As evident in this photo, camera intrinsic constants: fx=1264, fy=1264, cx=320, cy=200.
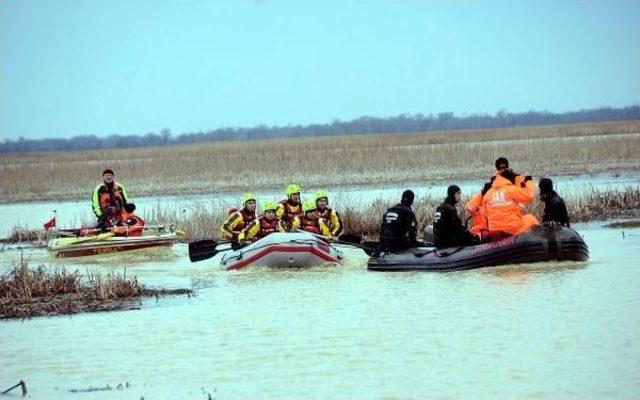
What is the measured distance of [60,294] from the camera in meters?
16.6

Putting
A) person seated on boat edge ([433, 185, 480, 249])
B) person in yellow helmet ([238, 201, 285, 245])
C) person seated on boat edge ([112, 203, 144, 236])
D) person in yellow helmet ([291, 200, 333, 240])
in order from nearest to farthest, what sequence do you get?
person seated on boat edge ([433, 185, 480, 249]), person in yellow helmet ([238, 201, 285, 245]), person in yellow helmet ([291, 200, 333, 240]), person seated on boat edge ([112, 203, 144, 236])

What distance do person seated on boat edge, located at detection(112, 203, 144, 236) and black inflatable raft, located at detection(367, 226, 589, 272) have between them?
6.64 meters

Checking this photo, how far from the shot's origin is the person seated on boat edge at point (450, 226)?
17766mm

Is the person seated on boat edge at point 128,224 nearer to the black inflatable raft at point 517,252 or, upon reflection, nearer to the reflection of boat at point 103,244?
the reflection of boat at point 103,244

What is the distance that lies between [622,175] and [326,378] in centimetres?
2422

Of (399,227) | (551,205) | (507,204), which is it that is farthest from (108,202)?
(551,205)

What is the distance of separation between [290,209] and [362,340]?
26.0 ft

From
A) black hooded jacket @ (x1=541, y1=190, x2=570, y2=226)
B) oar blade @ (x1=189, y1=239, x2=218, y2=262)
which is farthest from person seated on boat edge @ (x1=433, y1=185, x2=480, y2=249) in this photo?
oar blade @ (x1=189, y1=239, x2=218, y2=262)

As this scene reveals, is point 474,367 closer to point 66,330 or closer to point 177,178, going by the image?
point 66,330

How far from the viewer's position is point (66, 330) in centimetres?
1441

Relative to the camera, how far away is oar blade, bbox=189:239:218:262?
20047 millimetres

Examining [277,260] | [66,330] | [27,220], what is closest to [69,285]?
[66,330]

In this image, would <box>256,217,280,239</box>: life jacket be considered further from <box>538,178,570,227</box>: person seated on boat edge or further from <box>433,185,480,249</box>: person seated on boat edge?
<box>538,178,570,227</box>: person seated on boat edge

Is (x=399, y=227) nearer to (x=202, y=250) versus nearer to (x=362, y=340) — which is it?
(x=202, y=250)
